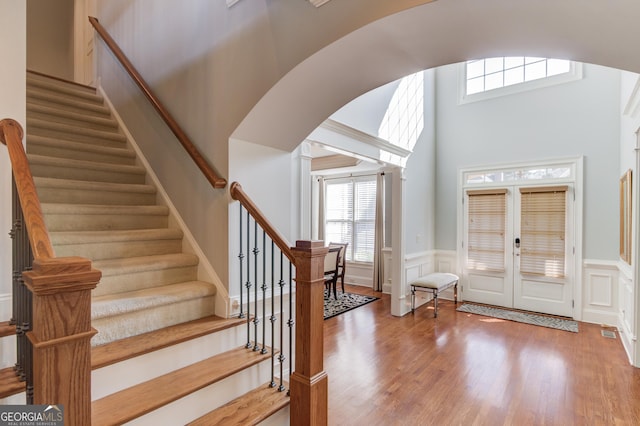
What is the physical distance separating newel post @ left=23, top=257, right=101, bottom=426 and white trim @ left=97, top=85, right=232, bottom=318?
1.29 metres

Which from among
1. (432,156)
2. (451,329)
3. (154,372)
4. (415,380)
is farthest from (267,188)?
(432,156)

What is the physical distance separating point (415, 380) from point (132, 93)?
391 centimetres

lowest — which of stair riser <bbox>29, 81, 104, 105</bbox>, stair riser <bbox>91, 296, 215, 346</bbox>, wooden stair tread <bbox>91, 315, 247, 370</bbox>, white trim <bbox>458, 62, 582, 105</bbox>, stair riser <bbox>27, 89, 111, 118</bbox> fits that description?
wooden stair tread <bbox>91, 315, 247, 370</bbox>

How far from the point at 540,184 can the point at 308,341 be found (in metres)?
4.99

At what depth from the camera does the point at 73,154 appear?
2.88 m

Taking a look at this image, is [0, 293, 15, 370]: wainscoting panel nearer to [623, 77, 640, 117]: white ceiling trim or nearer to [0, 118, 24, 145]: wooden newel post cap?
[0, 118, 24, 145]: wooden newel post cap

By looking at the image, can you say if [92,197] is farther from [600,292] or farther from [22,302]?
[600,292]

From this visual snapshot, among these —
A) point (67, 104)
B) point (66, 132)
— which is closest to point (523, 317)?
point (66, 132)

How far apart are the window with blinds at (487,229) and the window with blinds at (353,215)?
1914mm

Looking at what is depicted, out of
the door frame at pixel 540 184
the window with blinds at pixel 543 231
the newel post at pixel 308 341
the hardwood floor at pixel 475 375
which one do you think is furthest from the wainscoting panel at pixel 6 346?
the window with blinds at pixel 543 231

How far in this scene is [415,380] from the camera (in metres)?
3.00

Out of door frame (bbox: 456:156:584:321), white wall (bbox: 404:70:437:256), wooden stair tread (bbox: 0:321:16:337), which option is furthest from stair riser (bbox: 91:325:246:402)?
door frame (bbox: 456:156:584:321)

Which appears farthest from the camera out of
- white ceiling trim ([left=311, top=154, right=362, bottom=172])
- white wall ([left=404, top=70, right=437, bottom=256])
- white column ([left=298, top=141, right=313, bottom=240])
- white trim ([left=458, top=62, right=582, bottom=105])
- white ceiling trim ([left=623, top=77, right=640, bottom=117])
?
white ceiling trim ([left=311, top=154, right=362, bottom=172])

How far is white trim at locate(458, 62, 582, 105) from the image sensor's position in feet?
16.0
